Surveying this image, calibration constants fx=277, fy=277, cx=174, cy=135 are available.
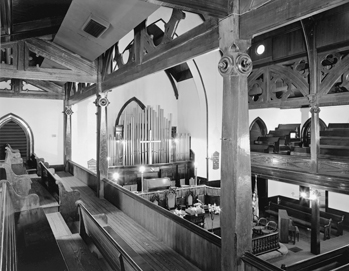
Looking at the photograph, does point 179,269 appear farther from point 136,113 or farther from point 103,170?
point 136,113

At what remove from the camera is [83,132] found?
1095cm

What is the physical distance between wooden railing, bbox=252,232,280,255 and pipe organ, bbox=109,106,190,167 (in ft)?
20.2

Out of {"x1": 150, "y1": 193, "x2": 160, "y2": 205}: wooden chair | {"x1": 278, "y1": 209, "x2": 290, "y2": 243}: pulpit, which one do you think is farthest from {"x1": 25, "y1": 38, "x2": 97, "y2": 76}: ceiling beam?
{"x1": 278, "y1": 209, "x2": 290, "y2": 243}: pulpit

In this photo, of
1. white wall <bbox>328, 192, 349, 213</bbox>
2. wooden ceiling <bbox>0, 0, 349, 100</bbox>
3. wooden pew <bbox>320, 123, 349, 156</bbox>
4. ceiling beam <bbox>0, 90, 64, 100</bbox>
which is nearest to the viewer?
wooden ceiling <bbox>0, 0, 349, 100</bbox>

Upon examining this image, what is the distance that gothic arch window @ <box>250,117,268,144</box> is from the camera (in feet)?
46.8

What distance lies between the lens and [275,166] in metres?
8.97

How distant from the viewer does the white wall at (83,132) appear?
1080cm

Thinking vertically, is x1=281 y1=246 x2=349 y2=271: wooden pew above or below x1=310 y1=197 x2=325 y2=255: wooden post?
above

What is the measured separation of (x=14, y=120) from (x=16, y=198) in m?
6.57

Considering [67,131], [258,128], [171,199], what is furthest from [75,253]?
[258,128]

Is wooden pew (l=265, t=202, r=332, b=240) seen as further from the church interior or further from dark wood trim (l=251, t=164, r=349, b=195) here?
dark wood trim (l=251, t=164, r=349, b=195)

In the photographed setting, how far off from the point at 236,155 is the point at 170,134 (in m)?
9.54

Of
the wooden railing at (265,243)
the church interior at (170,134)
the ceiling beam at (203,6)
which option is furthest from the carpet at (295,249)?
the ceiling beam at (203,6)

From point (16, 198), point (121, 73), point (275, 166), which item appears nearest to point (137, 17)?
point (121, 73)
